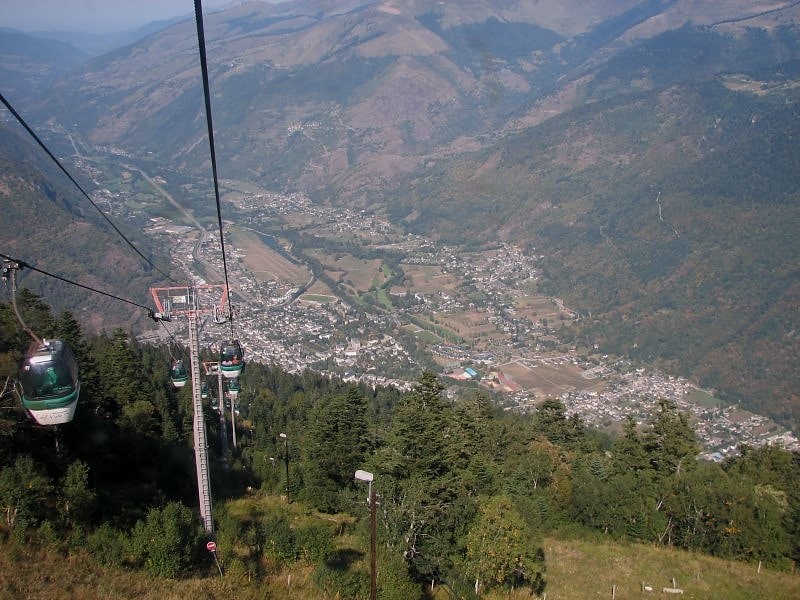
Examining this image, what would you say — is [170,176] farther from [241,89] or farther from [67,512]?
[67,512]

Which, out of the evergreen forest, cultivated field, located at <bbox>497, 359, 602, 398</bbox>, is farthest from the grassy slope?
cultivated field, located at <bbox>497, 359, 602, 398</bbox>

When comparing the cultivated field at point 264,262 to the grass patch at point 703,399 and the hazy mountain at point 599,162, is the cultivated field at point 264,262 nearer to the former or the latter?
the hazy mountain at point 599,162

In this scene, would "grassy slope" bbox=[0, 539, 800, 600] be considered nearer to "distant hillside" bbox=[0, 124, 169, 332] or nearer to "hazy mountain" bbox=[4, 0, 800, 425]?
"hazy mountain" bbox=[4, 0, 800, 425]

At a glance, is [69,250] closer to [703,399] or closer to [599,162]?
[703,399]

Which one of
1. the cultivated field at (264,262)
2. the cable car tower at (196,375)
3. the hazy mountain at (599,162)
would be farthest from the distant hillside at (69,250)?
the cable car tower at (196,375)

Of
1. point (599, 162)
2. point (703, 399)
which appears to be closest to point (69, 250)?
point (703, 399)

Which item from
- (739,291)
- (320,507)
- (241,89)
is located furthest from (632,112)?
(320,507)

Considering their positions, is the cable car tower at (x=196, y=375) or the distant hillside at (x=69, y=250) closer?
the cable car tower at (x=196, y=375)
